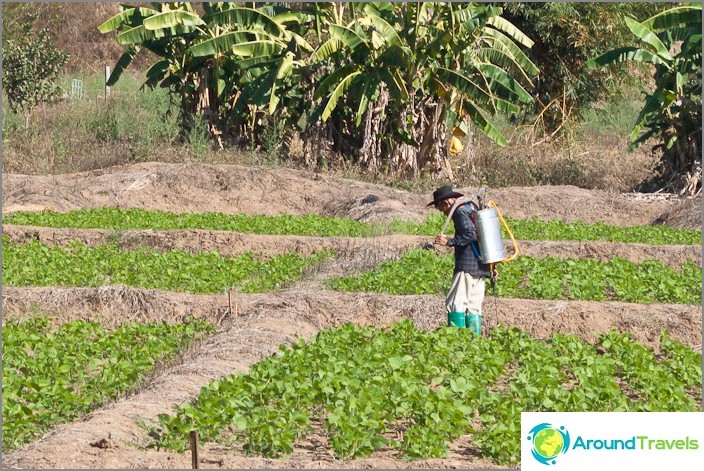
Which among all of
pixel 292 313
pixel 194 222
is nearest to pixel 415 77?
pixel 194 222

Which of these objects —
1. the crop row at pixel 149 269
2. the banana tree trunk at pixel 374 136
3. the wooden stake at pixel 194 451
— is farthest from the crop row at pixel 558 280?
the banana tree trunk at pixel 374 136

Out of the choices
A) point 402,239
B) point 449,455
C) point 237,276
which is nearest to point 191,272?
point 237,276

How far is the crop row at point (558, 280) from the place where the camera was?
41.9 ft

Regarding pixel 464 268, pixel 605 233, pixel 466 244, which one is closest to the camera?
pixel 466 244

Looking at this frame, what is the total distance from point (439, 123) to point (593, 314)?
41.9ft

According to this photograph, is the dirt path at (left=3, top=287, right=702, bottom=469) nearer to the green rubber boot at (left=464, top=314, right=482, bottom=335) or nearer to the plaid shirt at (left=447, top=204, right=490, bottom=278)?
the green rubber boot at (left=464, top=314, right=482, bottom=335)

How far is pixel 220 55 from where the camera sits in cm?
2467

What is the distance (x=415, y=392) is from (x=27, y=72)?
75.6 ft

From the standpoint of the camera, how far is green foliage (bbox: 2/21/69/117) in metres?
28.5

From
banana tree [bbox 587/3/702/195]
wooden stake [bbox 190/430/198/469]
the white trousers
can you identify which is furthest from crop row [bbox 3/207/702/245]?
wooden stake [bbox 190/430/198/469]

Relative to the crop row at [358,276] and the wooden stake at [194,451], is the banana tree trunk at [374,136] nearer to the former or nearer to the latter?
the crop row at [358,276]

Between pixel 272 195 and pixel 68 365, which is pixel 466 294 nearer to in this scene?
pixel 68 365

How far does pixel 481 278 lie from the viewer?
1065cm

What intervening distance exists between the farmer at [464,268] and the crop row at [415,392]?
0.38 meters
